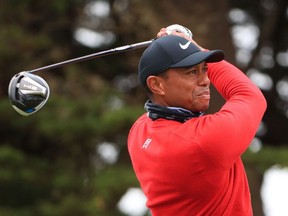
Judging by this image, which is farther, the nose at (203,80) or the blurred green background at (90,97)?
the blurred green background at (90,97)

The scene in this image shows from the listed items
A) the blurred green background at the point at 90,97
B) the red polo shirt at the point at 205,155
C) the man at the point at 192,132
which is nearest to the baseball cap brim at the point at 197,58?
the man at the point at 192,132

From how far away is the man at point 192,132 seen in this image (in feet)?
Answer: 13.5

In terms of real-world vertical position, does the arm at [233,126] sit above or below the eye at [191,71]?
below

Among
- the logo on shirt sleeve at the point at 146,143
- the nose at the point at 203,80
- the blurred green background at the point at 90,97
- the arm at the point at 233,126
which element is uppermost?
the nose at the point at 203,80

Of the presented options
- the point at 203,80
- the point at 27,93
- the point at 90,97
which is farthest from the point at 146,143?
the point at 90,97

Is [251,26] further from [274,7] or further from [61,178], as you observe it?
[61,178]

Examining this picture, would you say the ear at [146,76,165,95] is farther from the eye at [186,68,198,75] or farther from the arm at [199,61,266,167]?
the arm at [199,61,266,167]

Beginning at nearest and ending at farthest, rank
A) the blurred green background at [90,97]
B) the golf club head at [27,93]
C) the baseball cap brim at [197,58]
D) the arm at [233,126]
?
the arm at [233,126] → the baseball cap brim at [197,58] → the golf club head at [27,93] → the blurred green background at [90,97]

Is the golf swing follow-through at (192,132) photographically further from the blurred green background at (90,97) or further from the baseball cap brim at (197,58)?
the blurred green background at (90,97)

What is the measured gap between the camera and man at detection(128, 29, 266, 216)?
4.12 metres

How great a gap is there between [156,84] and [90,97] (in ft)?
30.5

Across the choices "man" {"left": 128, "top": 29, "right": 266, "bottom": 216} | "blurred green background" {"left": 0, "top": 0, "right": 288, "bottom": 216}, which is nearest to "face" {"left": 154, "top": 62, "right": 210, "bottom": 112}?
"man" {"left": 128, "top": 29, "right": 266, "bottom": 216}

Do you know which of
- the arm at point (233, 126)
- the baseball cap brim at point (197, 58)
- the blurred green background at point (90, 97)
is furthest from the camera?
the blurred green background at point (90, 97)

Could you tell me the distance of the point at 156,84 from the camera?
4352 mm
